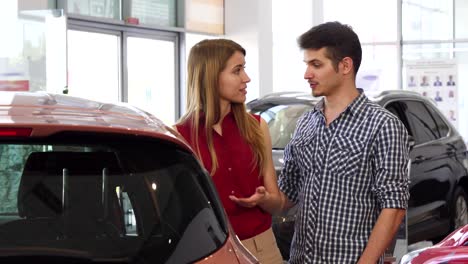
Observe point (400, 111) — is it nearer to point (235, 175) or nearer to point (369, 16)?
point (235, 175)

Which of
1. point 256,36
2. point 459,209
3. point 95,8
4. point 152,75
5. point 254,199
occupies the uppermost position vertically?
point 95,8

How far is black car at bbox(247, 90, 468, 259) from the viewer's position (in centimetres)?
972

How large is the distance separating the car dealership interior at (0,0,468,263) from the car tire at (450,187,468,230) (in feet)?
0.04

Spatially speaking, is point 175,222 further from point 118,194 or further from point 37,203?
point 37,203

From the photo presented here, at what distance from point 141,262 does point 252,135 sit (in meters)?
1.66

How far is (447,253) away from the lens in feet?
18.0

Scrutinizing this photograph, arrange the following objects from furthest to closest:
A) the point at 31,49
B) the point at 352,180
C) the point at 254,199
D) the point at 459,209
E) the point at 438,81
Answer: the point at 438,81, the point at 31,49, the point at 459,209, the point at 254,199, the point at 352,180

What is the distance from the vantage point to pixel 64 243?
2936 millimetres

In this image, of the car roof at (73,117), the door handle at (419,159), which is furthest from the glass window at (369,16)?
the car roof at (73,117)

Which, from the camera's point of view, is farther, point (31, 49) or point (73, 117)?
point (31, 49)

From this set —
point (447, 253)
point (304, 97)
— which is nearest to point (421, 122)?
point (304, 97)

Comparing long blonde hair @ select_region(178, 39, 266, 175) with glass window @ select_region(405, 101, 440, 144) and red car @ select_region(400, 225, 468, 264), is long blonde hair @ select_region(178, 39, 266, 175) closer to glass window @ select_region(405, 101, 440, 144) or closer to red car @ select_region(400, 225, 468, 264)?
red car @ select_region(400, 225, 468, 264)

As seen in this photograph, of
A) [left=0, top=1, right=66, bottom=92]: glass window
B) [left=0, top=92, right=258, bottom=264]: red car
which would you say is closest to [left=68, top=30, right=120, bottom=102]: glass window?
[left=0, top=1, right=66, bottom=92]: glass window

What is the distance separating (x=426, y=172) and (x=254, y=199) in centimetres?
606
